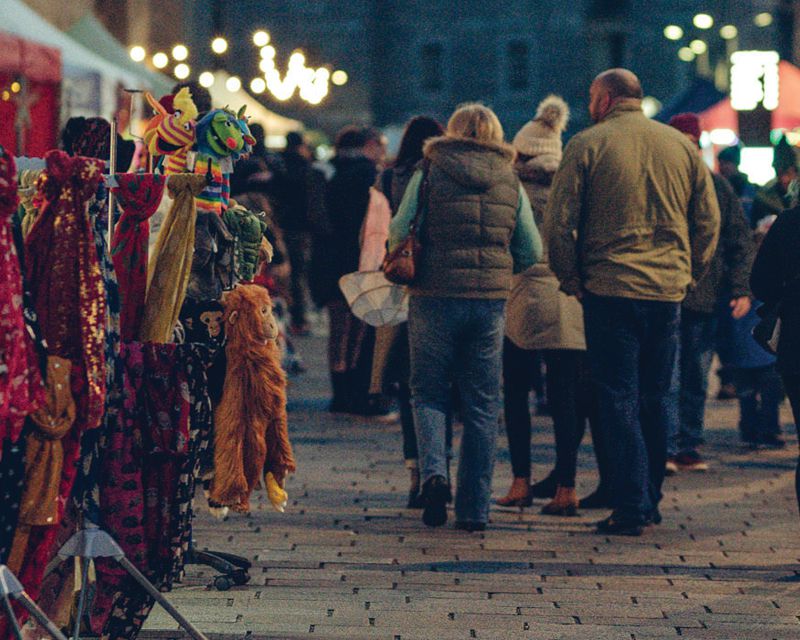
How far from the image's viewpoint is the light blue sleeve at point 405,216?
7.67 meters

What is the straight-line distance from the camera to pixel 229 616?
6.00 meters

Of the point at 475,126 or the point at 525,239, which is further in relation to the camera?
the point at 525,239

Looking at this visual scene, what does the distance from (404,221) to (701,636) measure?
262 centimetres

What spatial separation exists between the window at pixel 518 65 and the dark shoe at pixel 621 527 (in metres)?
62.4

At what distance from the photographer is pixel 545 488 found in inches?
342

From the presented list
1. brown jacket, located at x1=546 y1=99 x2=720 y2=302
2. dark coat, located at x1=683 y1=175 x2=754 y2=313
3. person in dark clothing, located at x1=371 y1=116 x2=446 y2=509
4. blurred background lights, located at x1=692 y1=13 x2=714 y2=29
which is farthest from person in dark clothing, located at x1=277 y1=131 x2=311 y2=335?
blurred background lights, located at x1=692 y1=13 x2=714 y2=29

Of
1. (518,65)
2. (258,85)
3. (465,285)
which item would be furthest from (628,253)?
(518,65)

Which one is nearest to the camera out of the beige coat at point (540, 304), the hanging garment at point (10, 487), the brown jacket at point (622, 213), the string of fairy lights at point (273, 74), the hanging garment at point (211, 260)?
the hanging garment at point (10, 487)

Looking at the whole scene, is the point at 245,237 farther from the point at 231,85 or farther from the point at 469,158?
the point at 231,85

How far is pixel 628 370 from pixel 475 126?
1.30 meters

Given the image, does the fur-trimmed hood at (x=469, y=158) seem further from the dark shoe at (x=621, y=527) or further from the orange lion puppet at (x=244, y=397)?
the orange lion puppet at (x=244, y=397)

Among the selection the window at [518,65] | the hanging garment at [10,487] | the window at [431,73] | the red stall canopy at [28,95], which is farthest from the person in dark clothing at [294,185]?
the window at [431,73]

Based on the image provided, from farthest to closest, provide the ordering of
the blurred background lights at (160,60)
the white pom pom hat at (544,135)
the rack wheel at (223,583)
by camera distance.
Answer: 1. the blurred background lights at (160,60)
2. the white pom pom hat at (544,135)
3. the rack wheel at (223,583)

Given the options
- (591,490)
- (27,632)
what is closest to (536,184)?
(591,490)
